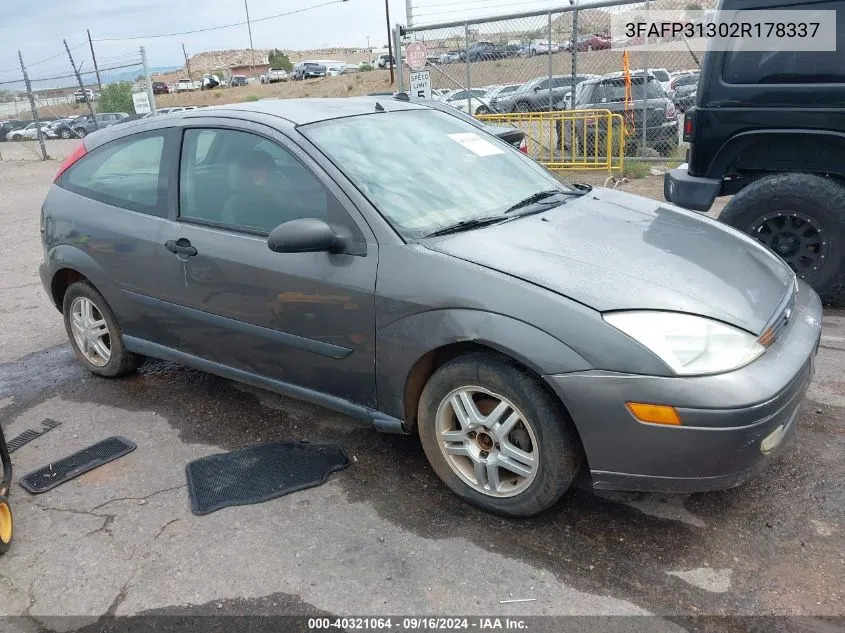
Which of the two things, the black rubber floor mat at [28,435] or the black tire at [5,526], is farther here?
the black rubber floor mat at [28,435]

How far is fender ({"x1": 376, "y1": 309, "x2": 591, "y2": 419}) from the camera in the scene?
2.55 meters

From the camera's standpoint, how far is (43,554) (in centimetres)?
291

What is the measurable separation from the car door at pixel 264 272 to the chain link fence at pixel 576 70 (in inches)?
305

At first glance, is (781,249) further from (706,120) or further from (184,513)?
(184,513)

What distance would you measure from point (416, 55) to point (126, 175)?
27.1 ft

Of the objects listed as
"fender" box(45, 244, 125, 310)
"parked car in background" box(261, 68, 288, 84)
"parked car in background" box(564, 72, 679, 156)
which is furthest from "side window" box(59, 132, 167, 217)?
"parked car in background" box(261, 68, 288, 84)

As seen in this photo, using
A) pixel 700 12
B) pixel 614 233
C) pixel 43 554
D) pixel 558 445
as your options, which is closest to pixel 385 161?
pixel 614 233

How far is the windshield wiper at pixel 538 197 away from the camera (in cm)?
345

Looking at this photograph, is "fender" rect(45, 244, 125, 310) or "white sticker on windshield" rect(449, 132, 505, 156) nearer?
"white sticker on windshield" rect(449, 132, 505, 156)

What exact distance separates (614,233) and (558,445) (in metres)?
1.05

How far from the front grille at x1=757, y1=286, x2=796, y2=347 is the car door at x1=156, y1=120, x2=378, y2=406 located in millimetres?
1518

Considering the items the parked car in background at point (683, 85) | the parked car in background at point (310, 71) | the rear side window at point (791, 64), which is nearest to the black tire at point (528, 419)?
the rear side window at point (791, 64)

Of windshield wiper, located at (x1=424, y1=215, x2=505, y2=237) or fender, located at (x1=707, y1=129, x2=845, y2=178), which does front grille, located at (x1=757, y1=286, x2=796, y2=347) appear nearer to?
windshield wiper, located at (x1=424, y1=215, x2=505, y2=237)

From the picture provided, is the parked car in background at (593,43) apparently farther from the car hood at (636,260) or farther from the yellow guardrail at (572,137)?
the car hood at (636,260)
